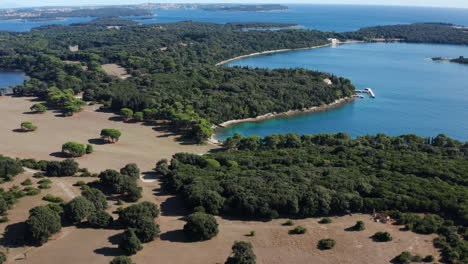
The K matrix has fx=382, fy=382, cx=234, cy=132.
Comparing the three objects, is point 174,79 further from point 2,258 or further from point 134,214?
point 2,258

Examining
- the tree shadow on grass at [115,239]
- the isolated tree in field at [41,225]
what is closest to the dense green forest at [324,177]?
the tree shadow on grass at [115,239]

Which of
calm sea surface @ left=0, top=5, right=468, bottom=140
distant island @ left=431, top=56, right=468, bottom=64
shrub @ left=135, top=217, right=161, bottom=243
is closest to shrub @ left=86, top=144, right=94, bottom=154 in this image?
calm sea surface @ left=0, top=5, right=468, bottom=140

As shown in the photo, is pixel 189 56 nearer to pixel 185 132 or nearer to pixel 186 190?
pixel 185 132

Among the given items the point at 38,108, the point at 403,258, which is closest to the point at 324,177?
the point at 403,258

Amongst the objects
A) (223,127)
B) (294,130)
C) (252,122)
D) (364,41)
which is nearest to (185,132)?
(223,127)

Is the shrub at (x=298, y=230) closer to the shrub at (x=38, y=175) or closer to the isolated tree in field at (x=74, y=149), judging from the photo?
the shrub at (x=38, y=175)
